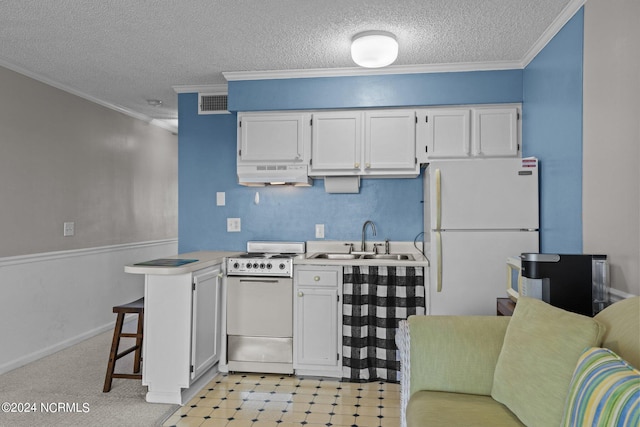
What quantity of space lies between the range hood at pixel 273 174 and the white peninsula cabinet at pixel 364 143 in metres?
0.10

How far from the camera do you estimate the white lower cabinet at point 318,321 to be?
11.3ft

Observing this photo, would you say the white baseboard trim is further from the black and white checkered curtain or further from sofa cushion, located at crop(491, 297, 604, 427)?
the black and white checkered curtain

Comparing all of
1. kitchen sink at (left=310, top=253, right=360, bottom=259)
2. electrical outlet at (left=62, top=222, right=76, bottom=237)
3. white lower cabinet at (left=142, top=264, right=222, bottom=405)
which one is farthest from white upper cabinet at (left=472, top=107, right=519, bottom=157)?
electrical outlet at (left=62, top=222, right=76, bottom=237)

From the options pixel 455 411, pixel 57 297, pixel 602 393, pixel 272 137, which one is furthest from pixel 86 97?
pixel 602 393

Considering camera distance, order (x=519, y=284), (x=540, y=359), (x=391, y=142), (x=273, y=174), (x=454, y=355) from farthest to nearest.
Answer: (x=273, y=174) → (x=391, y=142) → (x=519, y=284) → (x=454, y=355) → (x=540, y=359)

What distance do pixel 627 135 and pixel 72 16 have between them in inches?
122

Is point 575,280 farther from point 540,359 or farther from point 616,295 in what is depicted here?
point 540,359

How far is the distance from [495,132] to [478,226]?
0.90m

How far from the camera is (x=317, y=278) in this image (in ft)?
11.4

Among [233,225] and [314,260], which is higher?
[233,225]

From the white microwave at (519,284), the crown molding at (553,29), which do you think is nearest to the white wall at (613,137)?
the crown molding at (553,29)

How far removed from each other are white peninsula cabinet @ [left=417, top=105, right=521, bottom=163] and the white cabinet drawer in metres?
1.17

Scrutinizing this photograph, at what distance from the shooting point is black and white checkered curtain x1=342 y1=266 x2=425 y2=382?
3369mm

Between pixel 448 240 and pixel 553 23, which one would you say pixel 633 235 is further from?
pixel 553 23
